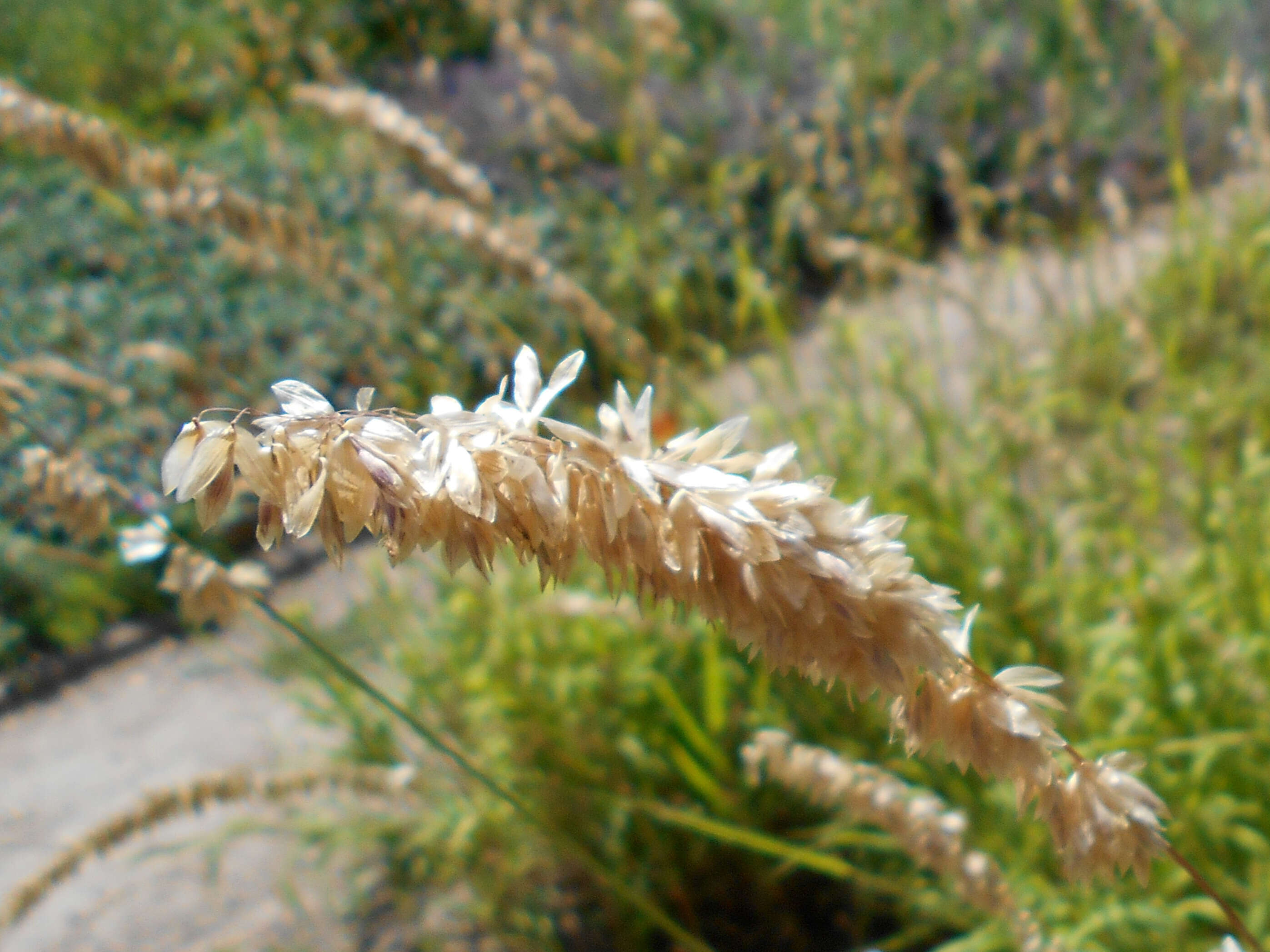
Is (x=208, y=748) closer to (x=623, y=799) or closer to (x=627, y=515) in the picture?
(x=623, y=799)

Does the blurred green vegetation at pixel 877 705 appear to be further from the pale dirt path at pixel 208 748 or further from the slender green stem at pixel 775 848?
the pale dirt path at pixel 208 748

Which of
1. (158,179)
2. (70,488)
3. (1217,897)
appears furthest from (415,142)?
(1217,897)

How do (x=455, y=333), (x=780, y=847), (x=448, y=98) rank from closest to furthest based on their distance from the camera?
(x=780, y=847), (x=455, y=333), (x=448, y=98)

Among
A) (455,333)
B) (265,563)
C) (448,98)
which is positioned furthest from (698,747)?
(448,98)

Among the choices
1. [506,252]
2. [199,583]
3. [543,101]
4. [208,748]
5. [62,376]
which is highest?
[543,101]

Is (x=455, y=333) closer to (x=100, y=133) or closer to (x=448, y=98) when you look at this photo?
(x=448, y=98)

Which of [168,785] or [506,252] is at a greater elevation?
[506,252]

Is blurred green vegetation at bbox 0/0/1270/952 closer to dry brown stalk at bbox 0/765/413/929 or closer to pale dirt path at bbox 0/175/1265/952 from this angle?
pale dirt path at bbox 0/175/1265/952
